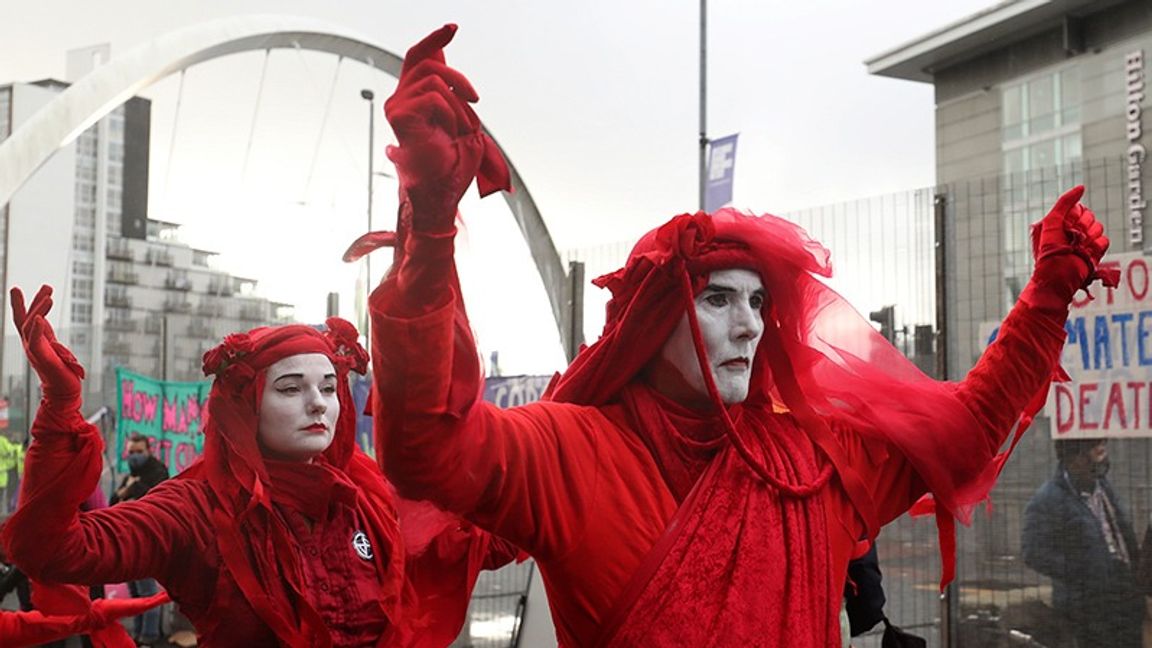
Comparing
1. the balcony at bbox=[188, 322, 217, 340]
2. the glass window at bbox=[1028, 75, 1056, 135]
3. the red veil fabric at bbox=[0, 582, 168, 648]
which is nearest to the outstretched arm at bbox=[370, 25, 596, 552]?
the red veil fabric at bbox=[0, 582, 168, 648]

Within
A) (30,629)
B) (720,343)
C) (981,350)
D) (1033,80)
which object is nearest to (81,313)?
(1033,80)

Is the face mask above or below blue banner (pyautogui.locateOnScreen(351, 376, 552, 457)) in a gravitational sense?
below

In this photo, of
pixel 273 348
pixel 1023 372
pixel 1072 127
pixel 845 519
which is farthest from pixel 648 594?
pixel 1072 127

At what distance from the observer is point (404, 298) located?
1.98m

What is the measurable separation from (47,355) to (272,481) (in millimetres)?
762

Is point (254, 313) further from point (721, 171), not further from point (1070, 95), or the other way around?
point (1070, 95)

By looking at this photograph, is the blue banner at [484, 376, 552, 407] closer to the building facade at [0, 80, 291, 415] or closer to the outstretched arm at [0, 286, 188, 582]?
the outstretched arm at [0, 286, 188, 582]

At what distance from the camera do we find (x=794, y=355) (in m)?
2.77

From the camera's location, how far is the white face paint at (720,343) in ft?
8.45

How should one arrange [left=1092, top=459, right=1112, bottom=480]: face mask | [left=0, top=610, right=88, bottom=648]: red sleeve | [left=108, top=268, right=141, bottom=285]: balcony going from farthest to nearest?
[left=108, top=268, right=141, bottom=285]: balcony → [left=1092, top=459, right=1112, bottom=480]: face mask → [left=0, top=610, right=88, bottom=648]: red sleeve

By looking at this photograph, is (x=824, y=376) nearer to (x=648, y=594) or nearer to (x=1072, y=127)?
(x=648, y=594)

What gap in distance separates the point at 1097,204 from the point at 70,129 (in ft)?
20.7

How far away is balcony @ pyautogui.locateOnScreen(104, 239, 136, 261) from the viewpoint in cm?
4953

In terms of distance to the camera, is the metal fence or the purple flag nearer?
the metal fence
